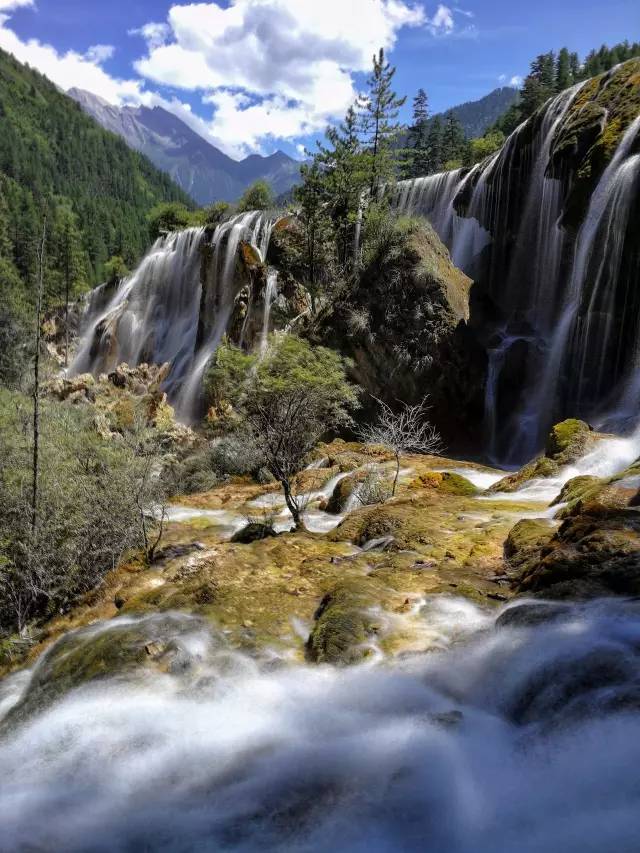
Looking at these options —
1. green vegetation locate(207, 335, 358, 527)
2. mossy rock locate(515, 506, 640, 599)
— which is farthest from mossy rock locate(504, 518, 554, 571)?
green vegetation locate(207, 335, 358, 527)

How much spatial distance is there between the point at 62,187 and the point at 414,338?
149139 millimetres

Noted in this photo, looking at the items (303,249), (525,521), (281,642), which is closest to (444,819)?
(281,642)

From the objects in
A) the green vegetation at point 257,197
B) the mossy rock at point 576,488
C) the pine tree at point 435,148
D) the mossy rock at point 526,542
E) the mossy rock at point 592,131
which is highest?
the pine tree at point 435,148

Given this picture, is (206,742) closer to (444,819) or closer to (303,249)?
(444,819)

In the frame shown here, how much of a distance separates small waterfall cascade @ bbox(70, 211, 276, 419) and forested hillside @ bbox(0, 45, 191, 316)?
8889 millimetres

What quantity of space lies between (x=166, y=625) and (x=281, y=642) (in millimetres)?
1501

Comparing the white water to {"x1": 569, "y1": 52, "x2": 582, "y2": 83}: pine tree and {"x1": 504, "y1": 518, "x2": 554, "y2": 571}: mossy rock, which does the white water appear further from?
{"x1": 569, "y1": 52, "x2": 582, "y2": 83}: pine tree

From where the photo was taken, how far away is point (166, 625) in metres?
6.70

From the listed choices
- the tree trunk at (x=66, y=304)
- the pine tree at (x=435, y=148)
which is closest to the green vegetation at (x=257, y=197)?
the tree trunk at (x=66, y=304)

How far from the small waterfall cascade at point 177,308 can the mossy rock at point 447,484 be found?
20058 mm

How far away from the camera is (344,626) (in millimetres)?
6238

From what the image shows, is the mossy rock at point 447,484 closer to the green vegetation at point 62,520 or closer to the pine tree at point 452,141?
the green vegetation at point 62,520

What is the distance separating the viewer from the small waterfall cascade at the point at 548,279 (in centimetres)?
1845

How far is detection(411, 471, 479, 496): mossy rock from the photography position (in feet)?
47.0
